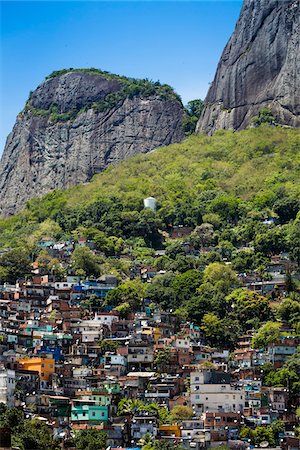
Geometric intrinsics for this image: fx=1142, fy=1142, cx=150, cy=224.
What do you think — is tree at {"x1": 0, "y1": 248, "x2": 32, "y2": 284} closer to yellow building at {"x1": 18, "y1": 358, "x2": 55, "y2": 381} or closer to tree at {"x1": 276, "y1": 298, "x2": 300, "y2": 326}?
tree at {"x1": 276, "y1": 298, "x2": 300, "y2": 326}

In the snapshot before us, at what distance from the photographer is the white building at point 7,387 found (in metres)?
43.0

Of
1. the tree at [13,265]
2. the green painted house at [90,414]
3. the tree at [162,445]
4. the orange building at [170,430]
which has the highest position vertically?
the tree at [13,265]

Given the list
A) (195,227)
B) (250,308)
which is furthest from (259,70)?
(250,308)

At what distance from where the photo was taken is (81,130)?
99.1 metres

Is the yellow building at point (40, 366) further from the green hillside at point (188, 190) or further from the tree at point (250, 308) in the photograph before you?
the green hillside at point (188, 190)

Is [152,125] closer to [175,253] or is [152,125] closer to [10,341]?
[175,253]

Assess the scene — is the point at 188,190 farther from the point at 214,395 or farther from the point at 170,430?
the point at 170,430

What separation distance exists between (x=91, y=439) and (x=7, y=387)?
5241 mm

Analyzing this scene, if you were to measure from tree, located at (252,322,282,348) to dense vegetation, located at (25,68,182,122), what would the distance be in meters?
48.8

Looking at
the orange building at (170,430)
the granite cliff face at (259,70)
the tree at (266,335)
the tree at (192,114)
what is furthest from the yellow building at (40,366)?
the tree at (192,114)

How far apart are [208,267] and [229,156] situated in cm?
2478

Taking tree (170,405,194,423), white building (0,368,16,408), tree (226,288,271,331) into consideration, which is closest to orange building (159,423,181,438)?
tree (170,405,194,423)

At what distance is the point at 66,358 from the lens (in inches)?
1978

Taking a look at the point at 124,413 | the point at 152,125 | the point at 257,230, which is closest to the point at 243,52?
the point at 152,125
